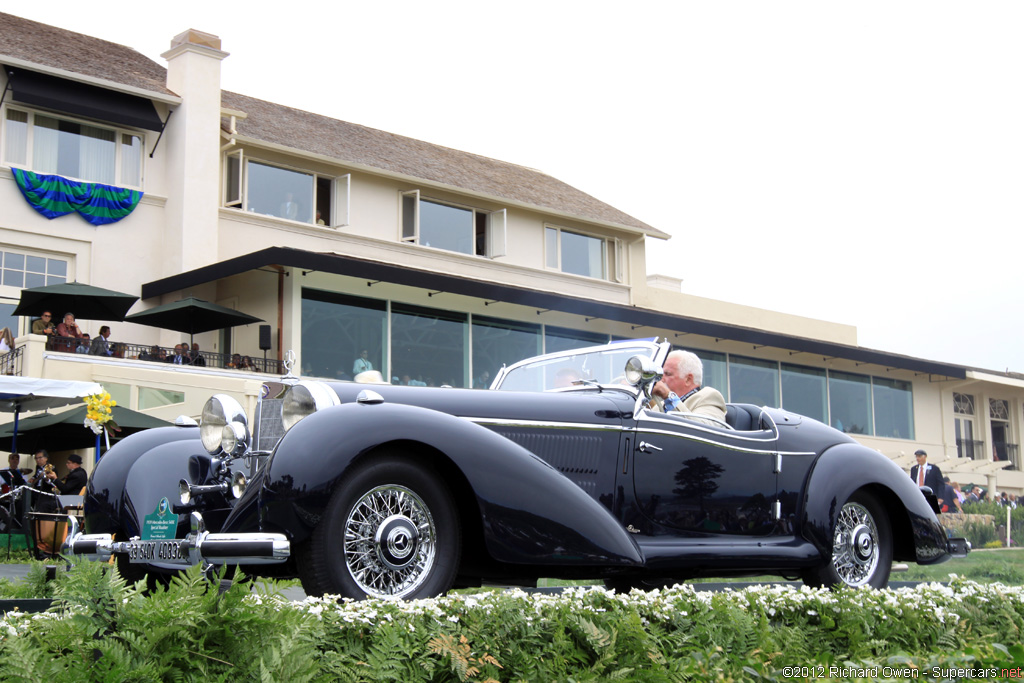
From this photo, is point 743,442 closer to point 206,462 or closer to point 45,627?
point 206,462

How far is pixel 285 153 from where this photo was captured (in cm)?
2439

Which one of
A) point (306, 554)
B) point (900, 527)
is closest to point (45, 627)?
point (306, 554)

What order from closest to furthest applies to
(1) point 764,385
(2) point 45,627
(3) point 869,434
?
(2) point 45,627 → (1) point 764,385 → (3) point 869,434

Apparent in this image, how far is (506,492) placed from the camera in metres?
4.73

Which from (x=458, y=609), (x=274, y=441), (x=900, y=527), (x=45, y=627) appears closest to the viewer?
(x=45, y=627)

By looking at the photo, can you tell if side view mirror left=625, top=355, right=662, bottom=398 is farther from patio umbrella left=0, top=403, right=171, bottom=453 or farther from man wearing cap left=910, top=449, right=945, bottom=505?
man wearing cap left=910, top=449, right=945, bottom=505

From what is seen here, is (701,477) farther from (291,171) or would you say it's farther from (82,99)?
(291,171)

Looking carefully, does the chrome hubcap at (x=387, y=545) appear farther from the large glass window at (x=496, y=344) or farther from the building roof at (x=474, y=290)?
the large glass window at (x=496, y=344)

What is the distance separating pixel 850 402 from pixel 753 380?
435 cm

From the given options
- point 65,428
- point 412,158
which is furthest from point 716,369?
point 65,428

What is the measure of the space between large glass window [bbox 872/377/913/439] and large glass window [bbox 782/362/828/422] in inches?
103

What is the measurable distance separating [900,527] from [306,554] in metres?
4.29

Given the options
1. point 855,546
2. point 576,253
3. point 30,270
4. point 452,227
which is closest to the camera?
point 855,546

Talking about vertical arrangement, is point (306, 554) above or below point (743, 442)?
below
